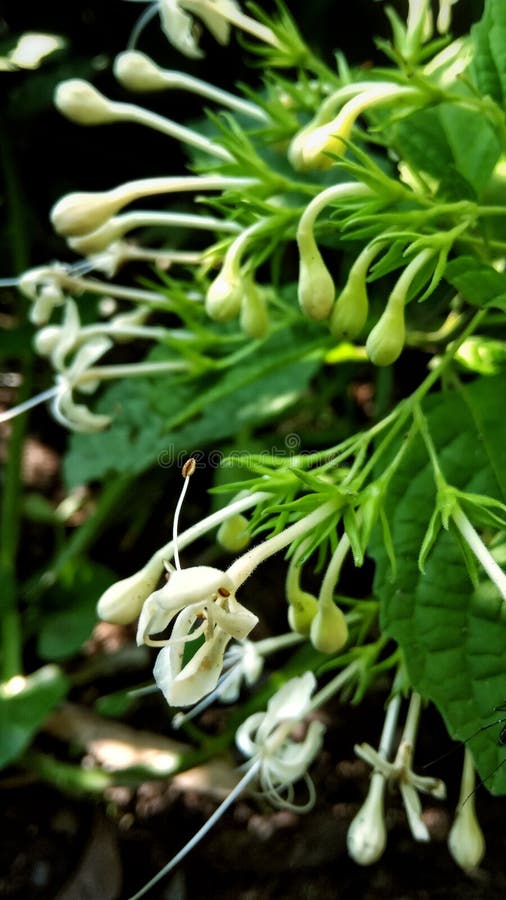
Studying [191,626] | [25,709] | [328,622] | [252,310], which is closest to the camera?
[191,626]

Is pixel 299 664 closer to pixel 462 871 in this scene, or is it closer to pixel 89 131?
pixel 462 871

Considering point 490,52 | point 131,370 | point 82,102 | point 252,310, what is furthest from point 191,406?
point 490,52

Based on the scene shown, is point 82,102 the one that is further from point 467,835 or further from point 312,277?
point 467,835

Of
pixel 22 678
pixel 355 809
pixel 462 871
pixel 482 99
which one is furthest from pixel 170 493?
pixel 482 99

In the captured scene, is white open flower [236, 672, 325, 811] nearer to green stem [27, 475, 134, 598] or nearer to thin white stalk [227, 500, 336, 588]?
thin white stalk [227, 500, 336, 588]

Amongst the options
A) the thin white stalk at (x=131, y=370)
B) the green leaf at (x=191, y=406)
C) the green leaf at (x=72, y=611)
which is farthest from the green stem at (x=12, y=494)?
the thin white stalk at (x=131, y=370)

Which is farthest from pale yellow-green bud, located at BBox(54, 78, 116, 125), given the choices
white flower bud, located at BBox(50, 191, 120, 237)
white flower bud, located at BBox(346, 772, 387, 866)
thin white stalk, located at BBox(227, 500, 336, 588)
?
white flower bud, located at BBox(346, 772, 387, 866)
